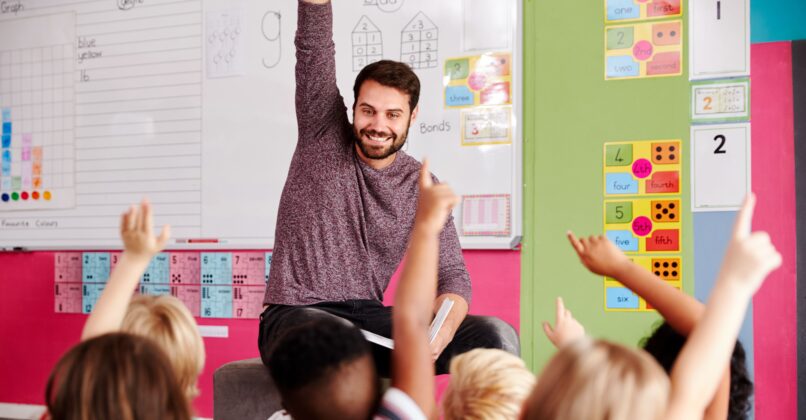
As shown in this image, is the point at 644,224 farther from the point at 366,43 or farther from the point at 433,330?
the point at 366,43

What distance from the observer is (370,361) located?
107 centimetres

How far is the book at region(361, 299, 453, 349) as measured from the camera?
6.18ft

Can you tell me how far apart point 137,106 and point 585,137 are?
6.36 feet

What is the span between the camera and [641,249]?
100 inches

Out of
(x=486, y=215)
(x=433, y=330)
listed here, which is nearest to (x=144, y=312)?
(x=433, y=330)

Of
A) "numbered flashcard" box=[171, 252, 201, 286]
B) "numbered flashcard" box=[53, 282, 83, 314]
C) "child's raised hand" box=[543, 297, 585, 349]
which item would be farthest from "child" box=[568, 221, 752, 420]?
"numbered flashcard" box=[53, 282, 83, 314]

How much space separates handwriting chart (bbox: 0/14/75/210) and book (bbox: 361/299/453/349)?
6.80 ft

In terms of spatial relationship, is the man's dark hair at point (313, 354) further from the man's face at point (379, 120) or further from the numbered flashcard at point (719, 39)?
the numbered flashcard at point (719, 39)

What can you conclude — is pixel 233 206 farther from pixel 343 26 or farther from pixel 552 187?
pixel 552 187

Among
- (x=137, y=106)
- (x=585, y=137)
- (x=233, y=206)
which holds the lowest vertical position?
(x=233, y=206)

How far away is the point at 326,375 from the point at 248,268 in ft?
6.91

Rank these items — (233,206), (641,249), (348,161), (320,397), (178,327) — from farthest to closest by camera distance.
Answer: (233,206) < (641,249) < (348,161) < (178,327) < (320,397)

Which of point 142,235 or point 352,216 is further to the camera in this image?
point 352,216

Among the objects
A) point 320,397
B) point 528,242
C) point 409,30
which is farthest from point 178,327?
point 409,30
